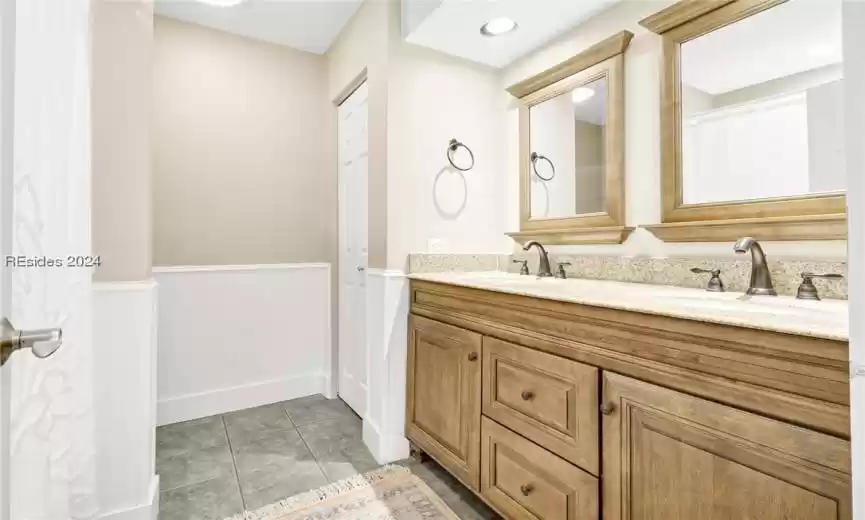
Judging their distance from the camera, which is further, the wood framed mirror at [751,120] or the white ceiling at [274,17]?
the white ceiling at [274,17]

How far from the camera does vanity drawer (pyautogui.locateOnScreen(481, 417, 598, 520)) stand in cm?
119

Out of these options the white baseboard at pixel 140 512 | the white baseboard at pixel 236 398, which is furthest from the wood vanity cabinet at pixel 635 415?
the white baseboard at pixel 236 398

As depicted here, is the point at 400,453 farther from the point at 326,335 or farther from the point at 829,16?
the point at 829,16

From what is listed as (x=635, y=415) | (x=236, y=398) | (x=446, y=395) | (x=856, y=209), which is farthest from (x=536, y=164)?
(x=236, y=398)

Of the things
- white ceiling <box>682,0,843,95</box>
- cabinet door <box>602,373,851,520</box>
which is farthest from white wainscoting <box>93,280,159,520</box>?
white ceiling <box>682,0,843,95</box>

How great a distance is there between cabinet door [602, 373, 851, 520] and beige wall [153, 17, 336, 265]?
2.31 meters

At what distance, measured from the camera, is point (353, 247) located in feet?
9.04

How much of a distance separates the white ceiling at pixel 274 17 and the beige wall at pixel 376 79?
14cm

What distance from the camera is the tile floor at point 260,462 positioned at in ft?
5.65

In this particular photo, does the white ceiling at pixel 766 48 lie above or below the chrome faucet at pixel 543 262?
above

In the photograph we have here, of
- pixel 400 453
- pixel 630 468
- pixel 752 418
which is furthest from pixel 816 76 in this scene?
pixel 400 453

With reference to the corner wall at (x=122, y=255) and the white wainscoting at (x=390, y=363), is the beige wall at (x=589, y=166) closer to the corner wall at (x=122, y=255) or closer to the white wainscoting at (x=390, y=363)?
the white wainscoting at (x=390, y=363)

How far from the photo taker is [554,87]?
6.76ft

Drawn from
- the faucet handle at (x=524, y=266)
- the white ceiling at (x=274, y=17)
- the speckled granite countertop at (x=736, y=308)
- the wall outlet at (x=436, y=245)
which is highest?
the white ceiling at (x=274, y=17)
